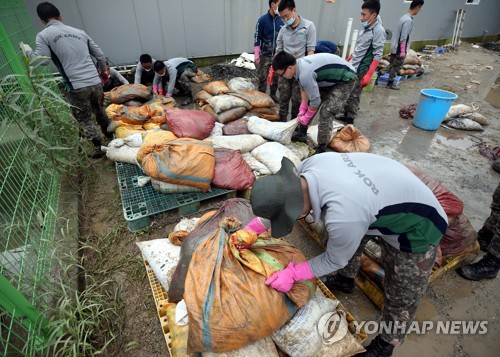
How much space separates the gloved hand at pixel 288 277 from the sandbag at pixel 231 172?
1.35 metres

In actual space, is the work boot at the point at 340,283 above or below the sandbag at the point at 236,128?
below

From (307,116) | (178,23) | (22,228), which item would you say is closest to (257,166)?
(307,116)

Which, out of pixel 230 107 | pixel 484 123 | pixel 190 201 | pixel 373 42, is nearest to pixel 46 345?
pixel 190 201

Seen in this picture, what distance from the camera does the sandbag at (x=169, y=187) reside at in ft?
8.19

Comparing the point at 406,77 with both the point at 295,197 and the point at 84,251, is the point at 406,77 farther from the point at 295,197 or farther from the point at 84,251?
the point at 84,251

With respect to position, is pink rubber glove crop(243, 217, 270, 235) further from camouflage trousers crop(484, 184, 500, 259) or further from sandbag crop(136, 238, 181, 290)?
camouflage trousers crop(484, 184, 500, 259)

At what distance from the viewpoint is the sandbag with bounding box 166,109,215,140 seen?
296 cm

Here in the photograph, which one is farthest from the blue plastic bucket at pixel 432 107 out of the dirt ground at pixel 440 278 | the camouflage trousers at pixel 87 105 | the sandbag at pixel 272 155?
the camouflage trousers at pixel 87 105

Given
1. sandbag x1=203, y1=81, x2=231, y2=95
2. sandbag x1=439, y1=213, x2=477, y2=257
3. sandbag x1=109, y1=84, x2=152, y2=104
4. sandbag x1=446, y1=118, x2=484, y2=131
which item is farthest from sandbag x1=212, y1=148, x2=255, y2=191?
sandbag x1=446, y1=118, x2=484, y2=131

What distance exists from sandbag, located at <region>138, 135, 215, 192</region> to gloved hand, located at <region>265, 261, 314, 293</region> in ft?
4.52

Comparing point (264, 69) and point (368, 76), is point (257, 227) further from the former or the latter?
point (264, 69)

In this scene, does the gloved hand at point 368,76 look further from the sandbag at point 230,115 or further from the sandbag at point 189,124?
the sandbag at point 189,124

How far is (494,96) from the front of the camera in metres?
6.18

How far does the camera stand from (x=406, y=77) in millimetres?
7055
